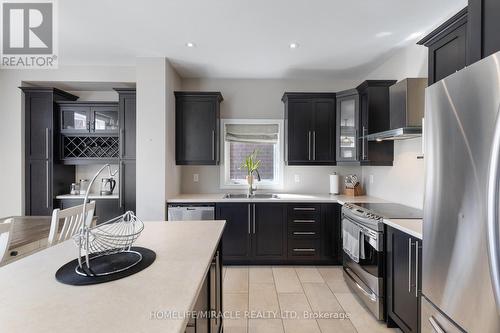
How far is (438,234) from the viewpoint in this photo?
118 centimetres

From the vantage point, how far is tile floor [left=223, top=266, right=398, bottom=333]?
7.04 feet

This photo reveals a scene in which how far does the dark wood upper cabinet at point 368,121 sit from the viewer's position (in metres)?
3.14

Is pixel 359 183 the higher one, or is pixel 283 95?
pixel 283 95

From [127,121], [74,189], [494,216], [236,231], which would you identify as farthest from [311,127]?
[74,189]

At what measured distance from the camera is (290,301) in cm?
252

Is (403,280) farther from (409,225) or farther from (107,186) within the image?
(107,186)

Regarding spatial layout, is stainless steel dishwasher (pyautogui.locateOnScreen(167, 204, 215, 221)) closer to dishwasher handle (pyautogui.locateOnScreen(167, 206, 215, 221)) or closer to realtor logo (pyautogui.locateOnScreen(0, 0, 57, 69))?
dishwasher handle (pyautogui.locateOnScreen(167, 206, 215, 221))

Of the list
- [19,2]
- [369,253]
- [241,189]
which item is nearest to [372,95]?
[369,253]

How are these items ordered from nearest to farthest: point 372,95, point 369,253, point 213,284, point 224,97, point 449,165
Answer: point 449,165, point 213,284, point 369,253, point 372,95, point 224,97

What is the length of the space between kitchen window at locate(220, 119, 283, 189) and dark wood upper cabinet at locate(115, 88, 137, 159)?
1329mm

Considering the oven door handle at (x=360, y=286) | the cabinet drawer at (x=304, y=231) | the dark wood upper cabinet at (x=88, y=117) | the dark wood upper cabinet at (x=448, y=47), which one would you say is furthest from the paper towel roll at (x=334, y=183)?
the dark wood upper cabinet at (x=88, y=117)

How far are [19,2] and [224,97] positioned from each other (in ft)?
8.12

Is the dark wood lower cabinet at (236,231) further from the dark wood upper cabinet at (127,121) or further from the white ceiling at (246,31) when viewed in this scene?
the white ceiling at (246,31)

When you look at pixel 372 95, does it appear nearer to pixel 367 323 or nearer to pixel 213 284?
pixel 367 323
